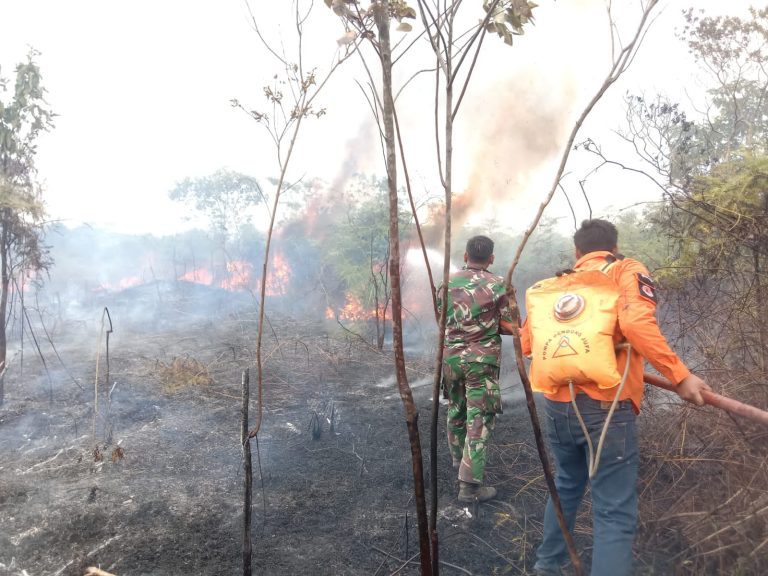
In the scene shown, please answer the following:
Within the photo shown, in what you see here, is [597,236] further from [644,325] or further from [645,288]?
[644,325]

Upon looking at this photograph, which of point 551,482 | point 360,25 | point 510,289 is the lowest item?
point 551,482

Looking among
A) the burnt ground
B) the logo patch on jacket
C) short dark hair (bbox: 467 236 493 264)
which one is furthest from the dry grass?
short dark hair (bbox: 467 236 493 264)

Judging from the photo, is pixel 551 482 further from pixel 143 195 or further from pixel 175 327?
pixel 143 195

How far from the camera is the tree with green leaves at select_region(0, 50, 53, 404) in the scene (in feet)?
19.1

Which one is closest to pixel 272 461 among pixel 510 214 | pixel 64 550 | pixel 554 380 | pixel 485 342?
pixel 64 550

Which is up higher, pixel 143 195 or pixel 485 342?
pixel 143 195

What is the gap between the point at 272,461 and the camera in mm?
4520

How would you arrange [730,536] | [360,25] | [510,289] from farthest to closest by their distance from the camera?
[730,536]
[510,289]
[360,25]

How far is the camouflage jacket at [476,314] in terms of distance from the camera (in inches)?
145

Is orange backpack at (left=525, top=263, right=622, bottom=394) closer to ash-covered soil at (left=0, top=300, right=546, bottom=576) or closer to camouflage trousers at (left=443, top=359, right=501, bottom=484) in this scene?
camouflage trousers at (left=443, top=359, right=501, bottom=484)

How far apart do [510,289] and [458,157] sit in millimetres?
13946

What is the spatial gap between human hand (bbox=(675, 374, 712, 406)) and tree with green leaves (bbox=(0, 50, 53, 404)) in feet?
22.5

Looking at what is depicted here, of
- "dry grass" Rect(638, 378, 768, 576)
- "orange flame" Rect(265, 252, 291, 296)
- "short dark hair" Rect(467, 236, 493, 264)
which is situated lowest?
"dry grass" Rect(638, 378, 768, 576)

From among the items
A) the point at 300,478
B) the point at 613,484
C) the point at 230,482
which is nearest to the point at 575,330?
the point at 613,484
